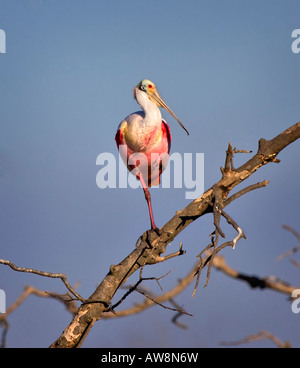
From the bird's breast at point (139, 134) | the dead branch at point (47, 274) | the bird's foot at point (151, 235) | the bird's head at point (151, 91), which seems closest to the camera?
the dead branch at point (47, 274)

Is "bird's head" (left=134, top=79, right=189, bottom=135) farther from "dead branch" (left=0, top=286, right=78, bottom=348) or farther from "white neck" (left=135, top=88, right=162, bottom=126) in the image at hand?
"dead branch" (left=0, top=286, right=78, bottom=348)

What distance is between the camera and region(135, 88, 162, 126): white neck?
10.2 meters

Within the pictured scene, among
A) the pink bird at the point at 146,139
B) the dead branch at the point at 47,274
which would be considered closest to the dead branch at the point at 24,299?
the dead branch at the point at 47,274

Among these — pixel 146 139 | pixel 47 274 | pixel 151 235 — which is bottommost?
pixel 47 274

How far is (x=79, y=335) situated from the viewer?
7504 mm

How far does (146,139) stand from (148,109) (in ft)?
1.71

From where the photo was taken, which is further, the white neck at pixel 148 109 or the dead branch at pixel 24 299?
the white neck at pixel 148 109

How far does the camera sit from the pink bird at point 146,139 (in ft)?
33.7

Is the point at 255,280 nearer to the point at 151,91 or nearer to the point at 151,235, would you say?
the point at 151,235

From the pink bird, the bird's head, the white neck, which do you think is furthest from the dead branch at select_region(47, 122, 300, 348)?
the bird's head

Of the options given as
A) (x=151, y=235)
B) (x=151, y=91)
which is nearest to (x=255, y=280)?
(x=151, y=235)

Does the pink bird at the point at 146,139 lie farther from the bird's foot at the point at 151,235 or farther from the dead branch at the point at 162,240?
the dead branch at the point at 162,240

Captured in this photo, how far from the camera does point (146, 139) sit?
1030cm
